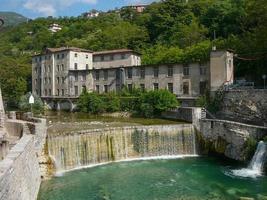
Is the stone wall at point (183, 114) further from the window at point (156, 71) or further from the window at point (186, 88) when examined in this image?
the window at point (156, 71)

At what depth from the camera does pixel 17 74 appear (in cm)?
6556

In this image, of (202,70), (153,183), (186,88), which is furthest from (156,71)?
(153,183)

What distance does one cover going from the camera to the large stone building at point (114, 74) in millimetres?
38959

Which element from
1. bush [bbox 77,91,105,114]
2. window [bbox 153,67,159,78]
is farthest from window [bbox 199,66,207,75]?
bush [bbox 77,91,105,114]

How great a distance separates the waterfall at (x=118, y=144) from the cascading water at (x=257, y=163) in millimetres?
5396

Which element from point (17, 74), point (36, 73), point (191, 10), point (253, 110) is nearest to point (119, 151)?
point (253, 110)

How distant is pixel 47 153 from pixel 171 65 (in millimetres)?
24095

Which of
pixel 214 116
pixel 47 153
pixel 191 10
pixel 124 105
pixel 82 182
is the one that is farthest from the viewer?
pixel 191 10

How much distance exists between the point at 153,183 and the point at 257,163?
23.0 feet

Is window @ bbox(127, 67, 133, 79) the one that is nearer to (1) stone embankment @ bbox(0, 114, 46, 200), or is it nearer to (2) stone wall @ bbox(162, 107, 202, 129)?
(2) stone wall @ bbox(162, 107, 202, 129)

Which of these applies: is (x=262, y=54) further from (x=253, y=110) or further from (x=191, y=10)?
(x=191, y=10)

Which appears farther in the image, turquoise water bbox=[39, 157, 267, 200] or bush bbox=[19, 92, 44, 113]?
bush bbox=[19, 92, 44, 113]

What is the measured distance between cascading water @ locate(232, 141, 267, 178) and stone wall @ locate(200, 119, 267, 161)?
3.05ft

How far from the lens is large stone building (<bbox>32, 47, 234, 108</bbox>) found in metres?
39.0
